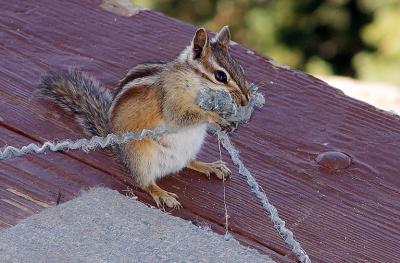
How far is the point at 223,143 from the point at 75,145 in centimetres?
33

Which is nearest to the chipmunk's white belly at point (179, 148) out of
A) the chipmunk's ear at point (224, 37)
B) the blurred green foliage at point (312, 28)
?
the chipmunk's ear at point (224, 37)

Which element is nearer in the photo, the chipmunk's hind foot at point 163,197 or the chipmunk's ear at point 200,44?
the chipmunk's hind foot at point 163,197

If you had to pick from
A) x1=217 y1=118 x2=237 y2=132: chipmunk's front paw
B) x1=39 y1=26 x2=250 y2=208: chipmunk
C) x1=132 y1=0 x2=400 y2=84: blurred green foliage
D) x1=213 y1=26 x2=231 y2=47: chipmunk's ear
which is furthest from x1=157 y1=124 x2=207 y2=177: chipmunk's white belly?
x1=132 y1=0 x2=400 y2=84: blurred green foliage

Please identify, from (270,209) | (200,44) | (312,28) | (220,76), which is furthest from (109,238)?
(312,28)

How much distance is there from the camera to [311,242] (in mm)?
1778

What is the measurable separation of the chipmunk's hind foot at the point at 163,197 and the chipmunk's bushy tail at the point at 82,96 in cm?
25

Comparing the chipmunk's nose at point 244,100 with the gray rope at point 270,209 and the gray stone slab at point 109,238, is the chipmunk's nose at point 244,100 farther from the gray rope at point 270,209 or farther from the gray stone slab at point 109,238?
the gray stone slab at point 109,238

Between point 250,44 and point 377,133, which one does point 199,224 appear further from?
point 250,44

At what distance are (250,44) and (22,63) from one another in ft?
11.7

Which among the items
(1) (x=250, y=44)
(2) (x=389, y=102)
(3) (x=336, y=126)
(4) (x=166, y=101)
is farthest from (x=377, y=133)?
(1) (x=250, y=44)

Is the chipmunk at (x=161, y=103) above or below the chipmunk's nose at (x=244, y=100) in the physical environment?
below

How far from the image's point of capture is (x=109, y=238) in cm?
167

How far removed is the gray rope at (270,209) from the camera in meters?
1.72

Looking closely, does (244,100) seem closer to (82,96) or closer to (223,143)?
(223,143)
